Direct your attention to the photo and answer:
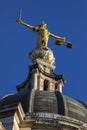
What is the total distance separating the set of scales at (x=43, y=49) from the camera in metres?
68.8

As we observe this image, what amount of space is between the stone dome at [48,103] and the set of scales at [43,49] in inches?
425

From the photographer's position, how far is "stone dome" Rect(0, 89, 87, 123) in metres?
54.3

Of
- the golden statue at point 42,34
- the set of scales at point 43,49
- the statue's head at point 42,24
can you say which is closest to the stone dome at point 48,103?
the set of scales at point 43,49

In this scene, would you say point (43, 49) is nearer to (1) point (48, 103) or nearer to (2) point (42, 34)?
(2) point (42, 34)

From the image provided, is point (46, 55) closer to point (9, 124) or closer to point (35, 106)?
point (35, 106)

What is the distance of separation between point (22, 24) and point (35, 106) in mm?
22949

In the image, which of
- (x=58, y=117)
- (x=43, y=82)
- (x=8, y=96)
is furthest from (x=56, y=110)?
(x=43, y=82)

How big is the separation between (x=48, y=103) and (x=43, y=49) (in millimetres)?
16161

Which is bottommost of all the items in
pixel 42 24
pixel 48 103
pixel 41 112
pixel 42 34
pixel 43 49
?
pixel 41 112

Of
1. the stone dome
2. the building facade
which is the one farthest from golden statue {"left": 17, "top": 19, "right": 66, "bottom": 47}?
the stone dome

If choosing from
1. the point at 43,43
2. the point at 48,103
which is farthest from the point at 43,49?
the point at 48,103

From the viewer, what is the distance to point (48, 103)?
55281 millimetres

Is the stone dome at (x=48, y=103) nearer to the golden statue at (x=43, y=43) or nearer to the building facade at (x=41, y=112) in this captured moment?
the building facade at (x=41, y=112)

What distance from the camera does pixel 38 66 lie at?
67000 mm
